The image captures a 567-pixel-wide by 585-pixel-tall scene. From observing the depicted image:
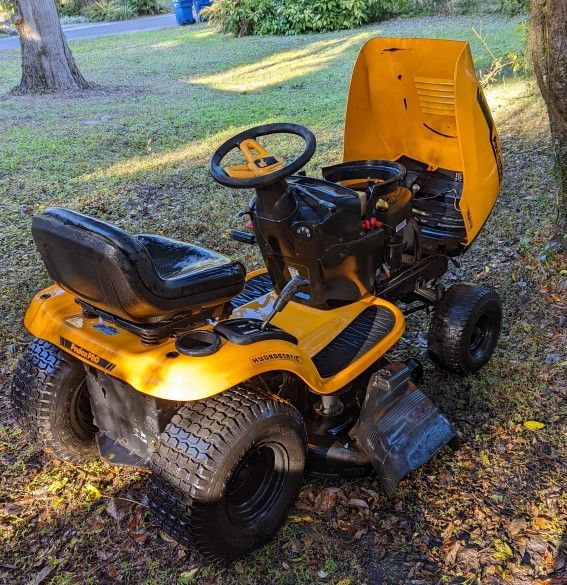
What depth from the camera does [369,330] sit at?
3.12 m

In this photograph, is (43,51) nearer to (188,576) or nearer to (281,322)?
(281,322)

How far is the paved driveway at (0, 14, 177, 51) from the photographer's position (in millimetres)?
19723

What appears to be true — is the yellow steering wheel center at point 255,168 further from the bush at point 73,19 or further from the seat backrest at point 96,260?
the bush at point 73,19

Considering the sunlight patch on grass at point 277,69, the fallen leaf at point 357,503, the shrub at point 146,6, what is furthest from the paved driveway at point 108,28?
the fallen leaf at point 357,503

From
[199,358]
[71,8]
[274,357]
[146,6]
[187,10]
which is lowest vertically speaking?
[146,6]

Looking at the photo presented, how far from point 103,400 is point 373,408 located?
119 centimetres

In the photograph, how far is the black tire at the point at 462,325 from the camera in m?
3.49

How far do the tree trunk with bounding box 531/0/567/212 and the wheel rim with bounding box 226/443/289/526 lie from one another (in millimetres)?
2881

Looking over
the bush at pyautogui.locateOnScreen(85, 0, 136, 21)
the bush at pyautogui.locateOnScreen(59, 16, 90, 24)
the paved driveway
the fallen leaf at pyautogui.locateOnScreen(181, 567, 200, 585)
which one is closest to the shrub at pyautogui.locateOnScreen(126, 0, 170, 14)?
the bush at pyautogui.locateOnScreen(85, 0, 136, 21)

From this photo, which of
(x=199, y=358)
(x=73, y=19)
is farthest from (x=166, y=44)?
(x=199, y=358)

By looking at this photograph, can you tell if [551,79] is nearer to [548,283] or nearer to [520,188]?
[548,283]

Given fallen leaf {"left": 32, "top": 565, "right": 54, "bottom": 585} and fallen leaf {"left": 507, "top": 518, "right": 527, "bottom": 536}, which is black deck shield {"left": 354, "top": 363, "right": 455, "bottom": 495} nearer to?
fallen leaf {"left": 507, "top": 518, "right": 527, "bottom": 536}

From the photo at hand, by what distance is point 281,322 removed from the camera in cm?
→ 307

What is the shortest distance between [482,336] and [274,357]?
5.64 ft
